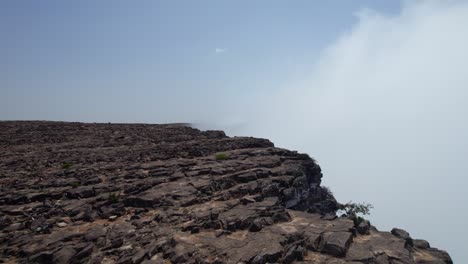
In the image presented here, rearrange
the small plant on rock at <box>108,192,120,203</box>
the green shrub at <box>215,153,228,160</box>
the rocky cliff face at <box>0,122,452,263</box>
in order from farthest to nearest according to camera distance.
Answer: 1. the green shrub at <box>215,153,228,160</box>
2. the small plant on rock at <box>108,192,120,203</box>
3. the rocky cliff face at <box>0,122,452,263</box>

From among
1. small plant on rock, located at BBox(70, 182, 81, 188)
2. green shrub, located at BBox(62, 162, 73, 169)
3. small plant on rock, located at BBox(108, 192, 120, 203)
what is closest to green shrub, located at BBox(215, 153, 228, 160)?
small plant on rock, located at BBox(108, 192, 120, 203)

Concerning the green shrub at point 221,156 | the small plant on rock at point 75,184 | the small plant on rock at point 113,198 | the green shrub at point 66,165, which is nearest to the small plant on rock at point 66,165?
the green shrub at point 66,165

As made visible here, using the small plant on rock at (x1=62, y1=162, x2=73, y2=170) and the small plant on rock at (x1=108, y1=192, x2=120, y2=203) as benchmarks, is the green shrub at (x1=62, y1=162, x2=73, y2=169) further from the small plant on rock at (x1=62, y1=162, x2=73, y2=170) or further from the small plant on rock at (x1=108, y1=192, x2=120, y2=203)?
the small plant on rock at (x1=108, y1=192, x2=120, y2=203)

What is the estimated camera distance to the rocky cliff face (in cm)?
1358

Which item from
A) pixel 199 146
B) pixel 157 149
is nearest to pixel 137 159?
pixel 157 149

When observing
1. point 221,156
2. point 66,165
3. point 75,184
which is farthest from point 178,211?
point 66,165

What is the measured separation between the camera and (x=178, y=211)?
17.8 m

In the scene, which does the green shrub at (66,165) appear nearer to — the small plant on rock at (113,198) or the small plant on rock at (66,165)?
the small plant on rock at (66,165)

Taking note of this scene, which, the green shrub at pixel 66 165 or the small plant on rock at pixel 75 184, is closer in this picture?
the small plant on rock at pixel 75 184

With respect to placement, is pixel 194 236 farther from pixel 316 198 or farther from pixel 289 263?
pixel 316 198

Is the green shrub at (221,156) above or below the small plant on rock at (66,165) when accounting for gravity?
above

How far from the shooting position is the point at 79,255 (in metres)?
13.4

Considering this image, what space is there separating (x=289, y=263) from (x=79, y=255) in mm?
7630

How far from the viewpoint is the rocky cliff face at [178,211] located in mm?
13578
